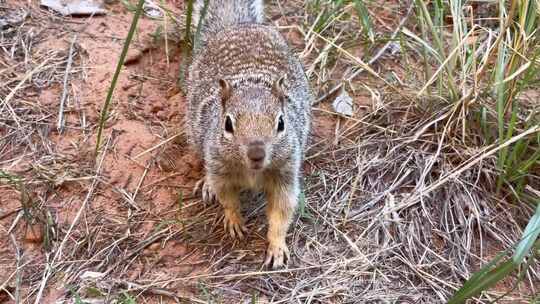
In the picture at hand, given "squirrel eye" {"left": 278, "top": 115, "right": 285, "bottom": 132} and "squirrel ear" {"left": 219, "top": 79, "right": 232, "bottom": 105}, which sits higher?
"squirrel ear" {"left": 219, "top": 79, "right": 232, "bottom": 105}

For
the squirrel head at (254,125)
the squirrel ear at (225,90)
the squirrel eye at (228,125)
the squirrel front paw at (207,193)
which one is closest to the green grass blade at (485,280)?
the squirrel head at (254,125)

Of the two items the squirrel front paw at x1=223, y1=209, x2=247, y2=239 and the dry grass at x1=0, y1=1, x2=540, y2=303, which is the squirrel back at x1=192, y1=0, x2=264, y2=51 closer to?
the dry grass at x1=0, y1=1, x2=540, y2=303

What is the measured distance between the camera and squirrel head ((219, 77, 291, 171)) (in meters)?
2.78

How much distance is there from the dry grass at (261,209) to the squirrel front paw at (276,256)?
0.18 ft

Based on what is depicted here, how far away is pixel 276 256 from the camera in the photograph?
3295 millimetres

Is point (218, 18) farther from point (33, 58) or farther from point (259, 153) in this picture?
point (259, 153)

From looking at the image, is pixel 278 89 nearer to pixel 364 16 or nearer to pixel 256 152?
pixel 256 152

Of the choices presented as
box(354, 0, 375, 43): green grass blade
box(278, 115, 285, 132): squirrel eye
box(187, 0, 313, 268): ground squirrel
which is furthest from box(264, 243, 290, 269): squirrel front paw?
box(354, 0, 375, 43): green grass blade

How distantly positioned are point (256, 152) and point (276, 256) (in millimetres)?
761

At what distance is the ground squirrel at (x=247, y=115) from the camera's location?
2885 mm

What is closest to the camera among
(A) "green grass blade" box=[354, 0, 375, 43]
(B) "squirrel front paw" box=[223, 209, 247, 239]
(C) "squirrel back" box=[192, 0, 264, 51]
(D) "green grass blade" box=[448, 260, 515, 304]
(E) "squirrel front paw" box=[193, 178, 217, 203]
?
(D) "green grass blade" box=[448, 260, 515, 304]

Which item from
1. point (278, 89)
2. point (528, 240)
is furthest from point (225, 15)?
point (528, 240)

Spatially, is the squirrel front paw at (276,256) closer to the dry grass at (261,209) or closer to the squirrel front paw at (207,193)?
the dry grass at (261,209)

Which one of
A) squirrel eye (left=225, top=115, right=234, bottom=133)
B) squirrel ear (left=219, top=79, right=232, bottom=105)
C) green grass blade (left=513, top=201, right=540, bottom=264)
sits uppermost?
squirrel ear (left=219, top=79, right=232, bottom=105)
